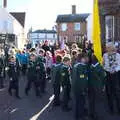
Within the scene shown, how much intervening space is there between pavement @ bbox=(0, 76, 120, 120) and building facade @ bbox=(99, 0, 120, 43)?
9939mm

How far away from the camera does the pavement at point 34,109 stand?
1376 centimetres

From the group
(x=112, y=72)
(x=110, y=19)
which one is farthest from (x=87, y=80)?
(x=110, y=19)

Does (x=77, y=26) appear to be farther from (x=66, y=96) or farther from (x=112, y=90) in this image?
(x=112, y=90)

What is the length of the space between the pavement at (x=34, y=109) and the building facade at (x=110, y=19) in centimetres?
994

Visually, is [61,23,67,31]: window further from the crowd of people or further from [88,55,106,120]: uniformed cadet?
[88,55,106,120]: uniformed cadet

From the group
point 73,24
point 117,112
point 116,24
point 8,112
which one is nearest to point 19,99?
point 8,112

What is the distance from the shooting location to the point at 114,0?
26.8m

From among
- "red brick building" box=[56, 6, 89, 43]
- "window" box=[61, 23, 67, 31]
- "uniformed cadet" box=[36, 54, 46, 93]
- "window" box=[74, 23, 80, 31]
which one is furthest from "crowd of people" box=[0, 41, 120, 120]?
"window" box=[61, 23, 67, 31]

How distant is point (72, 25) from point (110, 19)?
61.7 m

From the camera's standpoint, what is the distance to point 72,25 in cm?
8938

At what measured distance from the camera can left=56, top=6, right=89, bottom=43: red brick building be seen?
86875 millimetres

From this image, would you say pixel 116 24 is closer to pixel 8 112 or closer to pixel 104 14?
pixel 104 14

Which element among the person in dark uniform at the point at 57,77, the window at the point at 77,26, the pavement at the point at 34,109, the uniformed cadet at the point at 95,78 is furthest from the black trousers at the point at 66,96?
the window at the point at 77,26

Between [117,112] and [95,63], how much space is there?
1876 mm
